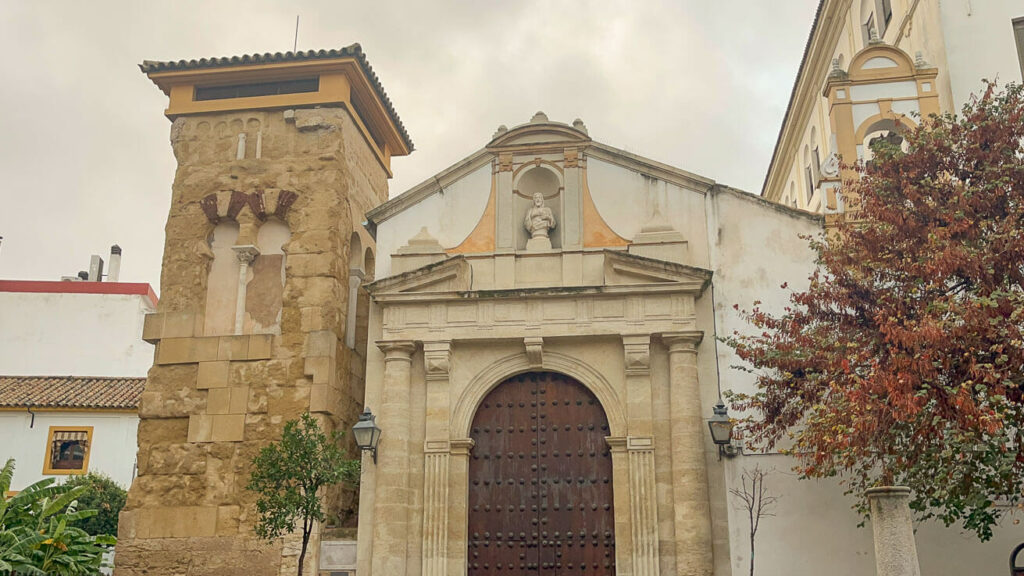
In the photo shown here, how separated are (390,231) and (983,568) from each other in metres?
9.56

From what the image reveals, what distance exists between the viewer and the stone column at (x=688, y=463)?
40.7 ft

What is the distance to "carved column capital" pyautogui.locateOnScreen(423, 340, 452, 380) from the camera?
13789 millimetres

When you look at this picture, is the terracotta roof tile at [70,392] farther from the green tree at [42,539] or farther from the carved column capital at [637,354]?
the carved column capital at [637,354]

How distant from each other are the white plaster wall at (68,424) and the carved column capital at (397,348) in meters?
17.4

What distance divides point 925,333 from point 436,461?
6.80 metres

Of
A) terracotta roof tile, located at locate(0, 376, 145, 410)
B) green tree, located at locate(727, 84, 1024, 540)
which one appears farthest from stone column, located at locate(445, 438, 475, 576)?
terracotta roof tile, located at locate(0, 376, 145, 410)

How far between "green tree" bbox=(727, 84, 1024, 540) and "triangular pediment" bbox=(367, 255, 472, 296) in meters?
4.38

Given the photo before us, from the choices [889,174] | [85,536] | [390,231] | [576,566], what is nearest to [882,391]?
[889,174]

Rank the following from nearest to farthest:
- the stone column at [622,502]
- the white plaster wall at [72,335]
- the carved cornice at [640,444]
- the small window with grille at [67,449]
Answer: the stone column at [622,502]
the carved cornice at [640,444]
the small window with grille at [67,449]
the white plaster wall at [72,335]

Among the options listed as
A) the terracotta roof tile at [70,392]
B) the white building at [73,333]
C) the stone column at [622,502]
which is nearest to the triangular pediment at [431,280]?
the stone column at [622,502]

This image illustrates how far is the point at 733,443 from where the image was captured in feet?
42.7

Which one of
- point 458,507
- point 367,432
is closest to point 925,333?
point 458,507

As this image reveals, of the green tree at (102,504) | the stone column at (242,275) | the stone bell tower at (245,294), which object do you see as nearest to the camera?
the stone bell tower at (245,294)

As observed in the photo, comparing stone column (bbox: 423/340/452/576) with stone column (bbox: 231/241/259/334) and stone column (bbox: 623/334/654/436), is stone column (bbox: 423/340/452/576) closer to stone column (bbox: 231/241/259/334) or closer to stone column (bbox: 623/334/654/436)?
stone column (bbox: 623/334/654/436)
